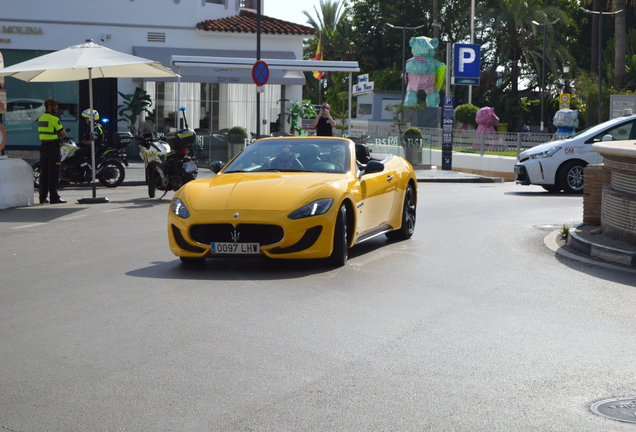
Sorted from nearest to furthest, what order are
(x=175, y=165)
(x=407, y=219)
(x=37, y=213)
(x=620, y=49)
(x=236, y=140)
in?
(x=407, y=219)
(x=37, y=213)
(x=175, y=165)
(x=236, y=140)
(x=620, y=49)

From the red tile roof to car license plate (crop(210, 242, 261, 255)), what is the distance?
26.8 m

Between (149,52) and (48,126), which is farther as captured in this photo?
(149,52)

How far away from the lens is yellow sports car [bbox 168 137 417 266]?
8938mm

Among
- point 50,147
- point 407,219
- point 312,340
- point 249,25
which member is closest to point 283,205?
point 312,340

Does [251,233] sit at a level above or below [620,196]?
below

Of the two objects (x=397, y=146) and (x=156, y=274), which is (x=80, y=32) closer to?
(x=397, y=146)

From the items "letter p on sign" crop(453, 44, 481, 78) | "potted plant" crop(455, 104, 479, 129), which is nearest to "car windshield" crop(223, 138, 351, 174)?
"letter p on sign" crop(453, 44, 481, 78)

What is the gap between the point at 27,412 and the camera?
4.70 meters

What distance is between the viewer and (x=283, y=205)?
8969 mm

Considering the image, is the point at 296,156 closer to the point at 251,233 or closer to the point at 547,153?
the point at 251,233

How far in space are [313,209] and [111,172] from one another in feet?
39.4

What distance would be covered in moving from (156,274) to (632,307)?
4.33 metres

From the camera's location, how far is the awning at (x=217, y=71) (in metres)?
31.9

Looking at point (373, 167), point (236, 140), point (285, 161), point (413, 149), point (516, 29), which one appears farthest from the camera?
point (516, 29)
